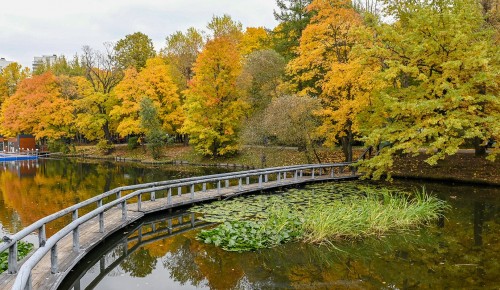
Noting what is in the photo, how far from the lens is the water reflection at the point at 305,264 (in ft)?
26.9

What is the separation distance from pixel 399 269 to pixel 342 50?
1787 cm

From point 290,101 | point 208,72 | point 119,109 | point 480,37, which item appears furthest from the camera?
point 119,109

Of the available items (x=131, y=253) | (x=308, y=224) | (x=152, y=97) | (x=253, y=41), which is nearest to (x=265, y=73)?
(x=152, y=97)

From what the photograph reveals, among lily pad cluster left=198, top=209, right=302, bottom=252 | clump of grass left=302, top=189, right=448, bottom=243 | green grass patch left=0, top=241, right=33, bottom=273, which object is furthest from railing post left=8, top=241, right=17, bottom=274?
clump of grass left=302, top=189, right=448, bottom=243

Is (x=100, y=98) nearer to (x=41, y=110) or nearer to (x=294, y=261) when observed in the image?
(x=41, y=110)

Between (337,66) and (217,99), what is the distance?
14.2 metres

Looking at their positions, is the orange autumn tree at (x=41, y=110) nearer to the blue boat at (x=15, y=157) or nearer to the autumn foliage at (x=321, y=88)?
the autumn foliage at (x=321, y=88)

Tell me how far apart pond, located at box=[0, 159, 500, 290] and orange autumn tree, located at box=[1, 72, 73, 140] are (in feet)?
122

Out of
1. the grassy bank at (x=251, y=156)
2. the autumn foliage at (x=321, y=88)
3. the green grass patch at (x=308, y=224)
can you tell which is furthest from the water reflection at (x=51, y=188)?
the autumn foliage at (x=321, y=88)

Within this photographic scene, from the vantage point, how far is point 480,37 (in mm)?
19812

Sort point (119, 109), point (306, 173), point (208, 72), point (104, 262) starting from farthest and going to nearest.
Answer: point (119, 109) → point (208, 72) → point (306, 173) → point (104, 262)

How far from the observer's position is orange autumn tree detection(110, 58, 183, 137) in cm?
4103

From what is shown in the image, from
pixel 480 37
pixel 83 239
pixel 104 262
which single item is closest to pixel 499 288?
pixel 104 262

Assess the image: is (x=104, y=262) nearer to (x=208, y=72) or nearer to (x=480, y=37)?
(x=480, y=37)
